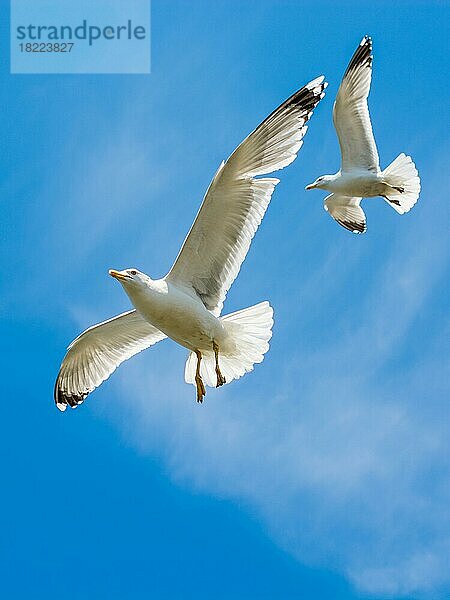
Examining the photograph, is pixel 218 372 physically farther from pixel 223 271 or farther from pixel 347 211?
pixel 347 211

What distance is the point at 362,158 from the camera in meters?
9.72

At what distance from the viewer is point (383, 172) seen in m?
9.56

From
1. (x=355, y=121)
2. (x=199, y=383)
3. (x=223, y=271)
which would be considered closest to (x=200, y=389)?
(x=199, y=383)

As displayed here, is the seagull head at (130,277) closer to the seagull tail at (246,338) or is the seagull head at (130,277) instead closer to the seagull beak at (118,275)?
the seagull beak at (118,275)

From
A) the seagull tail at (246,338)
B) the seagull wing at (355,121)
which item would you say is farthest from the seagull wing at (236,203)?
the seagull wing at (355,121)

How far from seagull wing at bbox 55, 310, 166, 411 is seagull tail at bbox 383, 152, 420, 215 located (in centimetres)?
305

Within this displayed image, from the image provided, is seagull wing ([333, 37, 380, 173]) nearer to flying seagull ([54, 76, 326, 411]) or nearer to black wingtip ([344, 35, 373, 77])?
black wingtip ([344, 35, 373, 77])

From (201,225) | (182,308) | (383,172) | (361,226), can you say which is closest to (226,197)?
(201,225)

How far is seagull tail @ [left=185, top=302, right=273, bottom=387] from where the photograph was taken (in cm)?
676

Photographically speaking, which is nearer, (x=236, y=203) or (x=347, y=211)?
(x=236, y=203)

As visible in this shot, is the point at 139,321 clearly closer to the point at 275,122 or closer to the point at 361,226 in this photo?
the point at 275,122

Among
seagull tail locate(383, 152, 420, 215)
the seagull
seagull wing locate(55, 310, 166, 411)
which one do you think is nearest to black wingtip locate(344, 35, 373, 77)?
the seagull

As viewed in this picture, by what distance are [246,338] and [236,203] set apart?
96 cm

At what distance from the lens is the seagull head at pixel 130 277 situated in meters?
6.43
